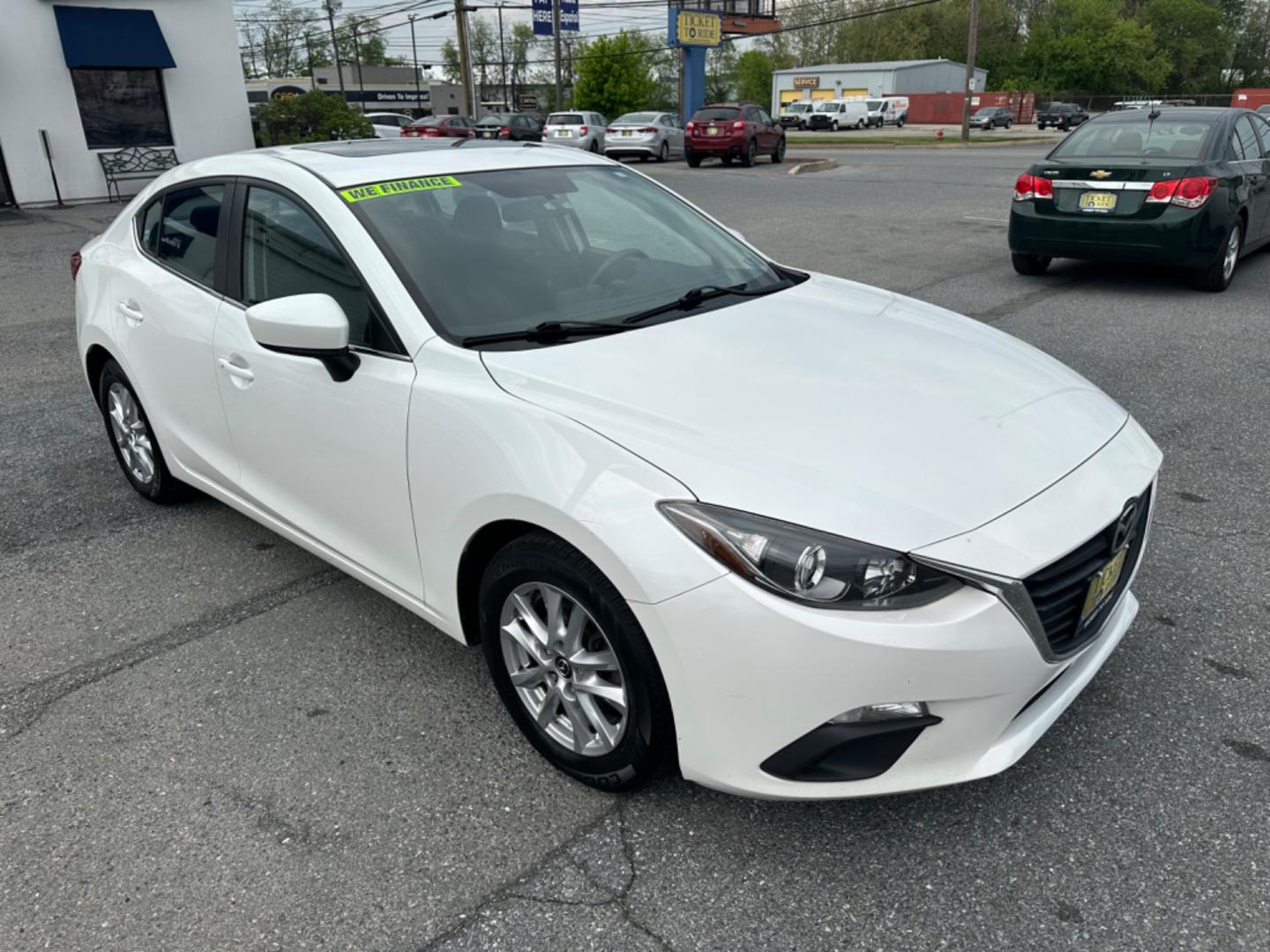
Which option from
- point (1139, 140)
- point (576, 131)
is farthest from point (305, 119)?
point (1139, 140)

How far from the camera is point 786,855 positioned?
7.84ft

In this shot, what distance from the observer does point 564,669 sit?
2.54 metres

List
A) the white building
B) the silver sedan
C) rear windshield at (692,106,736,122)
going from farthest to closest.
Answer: the silver sedan < rear windshield at (692,106,736,122) < the white building

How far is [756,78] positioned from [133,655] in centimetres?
9511

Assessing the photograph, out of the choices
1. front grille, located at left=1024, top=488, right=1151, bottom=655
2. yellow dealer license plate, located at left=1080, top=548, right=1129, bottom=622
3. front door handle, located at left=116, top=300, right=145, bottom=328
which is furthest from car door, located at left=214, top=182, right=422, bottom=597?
yellow dealer license plate, located at left=1080, top=548, right=1129, bottom=622

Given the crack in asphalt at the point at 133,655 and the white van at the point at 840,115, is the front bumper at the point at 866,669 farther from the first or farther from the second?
the white van at the point at 840,115

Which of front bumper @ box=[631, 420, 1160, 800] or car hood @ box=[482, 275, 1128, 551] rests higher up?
car hood @ box=[482, 275, 1128, 551]

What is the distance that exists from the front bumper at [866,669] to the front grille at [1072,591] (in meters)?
0.05

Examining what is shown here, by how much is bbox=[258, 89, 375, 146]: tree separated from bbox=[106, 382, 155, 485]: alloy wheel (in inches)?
877

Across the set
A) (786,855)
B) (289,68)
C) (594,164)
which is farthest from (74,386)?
(289,68)

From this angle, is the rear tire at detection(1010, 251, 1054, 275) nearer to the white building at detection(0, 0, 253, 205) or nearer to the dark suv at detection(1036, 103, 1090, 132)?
the white building at detection(0, 0, 253, 205)

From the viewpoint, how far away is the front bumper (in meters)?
2.05

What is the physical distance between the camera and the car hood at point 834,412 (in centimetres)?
218

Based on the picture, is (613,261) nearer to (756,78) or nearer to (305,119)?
(305,119)
